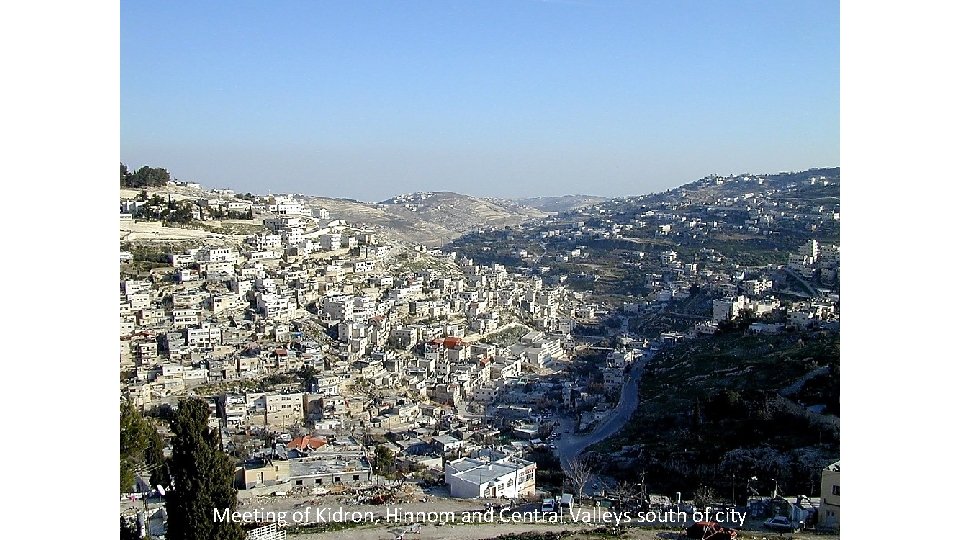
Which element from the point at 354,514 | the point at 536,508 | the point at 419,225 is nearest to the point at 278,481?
the point at 354,514

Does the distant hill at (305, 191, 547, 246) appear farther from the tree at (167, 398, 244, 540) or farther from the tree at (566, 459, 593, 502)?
the tree at (167, 398, 244, 540)

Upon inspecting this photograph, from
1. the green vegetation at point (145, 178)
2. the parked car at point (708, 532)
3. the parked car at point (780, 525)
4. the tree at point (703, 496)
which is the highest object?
the green vegetation at point (145, 178)

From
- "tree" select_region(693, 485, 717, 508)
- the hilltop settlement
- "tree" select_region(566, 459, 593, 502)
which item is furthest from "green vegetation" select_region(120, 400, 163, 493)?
"tree" select_region(693, 485, 717, 508)

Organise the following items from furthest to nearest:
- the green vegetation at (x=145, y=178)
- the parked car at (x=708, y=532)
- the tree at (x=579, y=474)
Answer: the green vegetation at (x=145, y=178) → the tree at (x=579, y=474) → the parked car at (x=708, y=532)

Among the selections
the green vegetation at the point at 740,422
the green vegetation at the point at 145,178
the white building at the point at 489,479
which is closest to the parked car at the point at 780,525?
the green vegetation at the point at 740,422

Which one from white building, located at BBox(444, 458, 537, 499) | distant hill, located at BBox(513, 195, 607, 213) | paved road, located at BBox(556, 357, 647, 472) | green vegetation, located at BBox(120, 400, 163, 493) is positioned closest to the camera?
green vegetation, located at BBox(120, 400, 163, 493)

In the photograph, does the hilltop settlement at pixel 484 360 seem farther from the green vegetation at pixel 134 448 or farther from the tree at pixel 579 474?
the green vegetation at pixel 134 448
